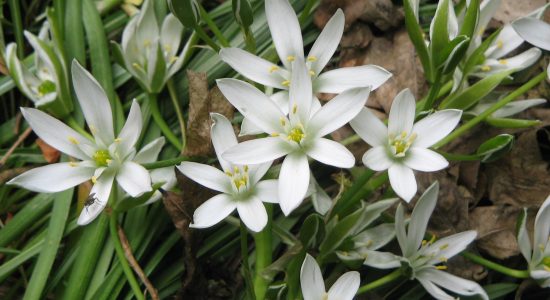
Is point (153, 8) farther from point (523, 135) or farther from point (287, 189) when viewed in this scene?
point (523, 135)

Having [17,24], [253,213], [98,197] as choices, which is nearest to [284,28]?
[253,213]

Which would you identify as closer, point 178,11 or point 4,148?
point 178,11

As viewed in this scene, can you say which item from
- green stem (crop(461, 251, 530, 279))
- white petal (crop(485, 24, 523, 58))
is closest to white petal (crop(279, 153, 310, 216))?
green stem (crop(461, 251, 530, 279))

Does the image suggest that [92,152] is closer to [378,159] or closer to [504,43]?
[378,159]

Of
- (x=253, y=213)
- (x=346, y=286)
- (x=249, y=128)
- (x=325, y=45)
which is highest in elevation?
(x=325, y=45)

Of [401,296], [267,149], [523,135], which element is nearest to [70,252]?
[267,149]

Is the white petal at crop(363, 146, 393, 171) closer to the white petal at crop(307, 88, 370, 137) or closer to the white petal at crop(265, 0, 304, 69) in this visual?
the white petal at crop(307, 88, 370, 137)

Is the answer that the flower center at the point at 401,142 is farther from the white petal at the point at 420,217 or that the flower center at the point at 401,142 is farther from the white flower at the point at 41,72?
the white flower at the point at 41,72
